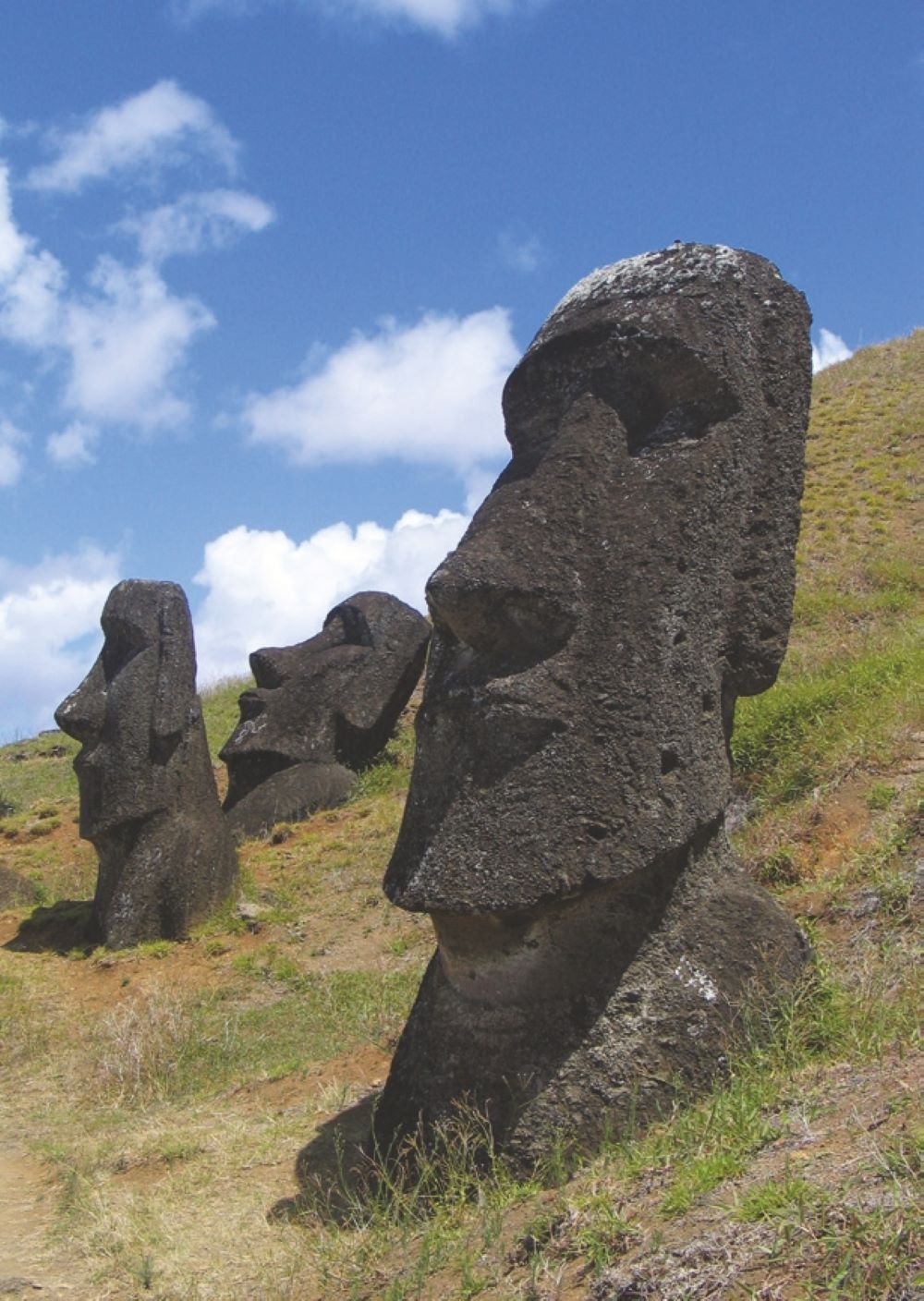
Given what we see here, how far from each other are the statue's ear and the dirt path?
512 centimetres

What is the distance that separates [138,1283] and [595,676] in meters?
2.31

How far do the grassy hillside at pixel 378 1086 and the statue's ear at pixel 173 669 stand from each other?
1.63 meters

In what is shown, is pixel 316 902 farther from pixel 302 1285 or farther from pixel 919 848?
pixel 302 1285

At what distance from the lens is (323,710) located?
49.3 ft

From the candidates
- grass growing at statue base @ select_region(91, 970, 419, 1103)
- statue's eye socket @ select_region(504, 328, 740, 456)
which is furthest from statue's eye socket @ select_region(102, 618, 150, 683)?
statue's eye socket @ select_region(504, 328, 740, 456)

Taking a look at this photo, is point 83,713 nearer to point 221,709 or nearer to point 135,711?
point 135,711

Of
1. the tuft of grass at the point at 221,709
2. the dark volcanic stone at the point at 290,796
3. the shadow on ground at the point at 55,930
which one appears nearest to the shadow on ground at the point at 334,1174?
the shadow on ground at the point at 55,930

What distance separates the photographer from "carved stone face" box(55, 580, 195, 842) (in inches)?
423

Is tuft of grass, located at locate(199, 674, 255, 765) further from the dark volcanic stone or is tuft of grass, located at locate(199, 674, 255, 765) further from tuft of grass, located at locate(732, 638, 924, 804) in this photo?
tuft of grass, located at locate(732, 638, 924, 804)

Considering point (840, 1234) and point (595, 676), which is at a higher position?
point (595, 676)

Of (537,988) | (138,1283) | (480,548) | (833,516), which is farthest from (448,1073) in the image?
(833,516)

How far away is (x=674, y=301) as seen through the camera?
186 inches

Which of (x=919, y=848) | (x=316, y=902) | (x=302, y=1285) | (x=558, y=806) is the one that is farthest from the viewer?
(x=316, y=902)

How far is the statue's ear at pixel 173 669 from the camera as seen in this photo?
35.3 feet
